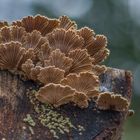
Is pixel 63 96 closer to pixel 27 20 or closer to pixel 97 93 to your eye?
pixel 97 93

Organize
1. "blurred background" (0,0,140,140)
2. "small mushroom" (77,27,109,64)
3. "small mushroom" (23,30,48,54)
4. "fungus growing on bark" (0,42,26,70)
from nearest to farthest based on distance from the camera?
"fungus growing on bark" (0,42,26,70)
"small mushroom" (23,30,48,54)
"small mushroom" (77,27,109,64)
"blurred background" (0,0,140,140)

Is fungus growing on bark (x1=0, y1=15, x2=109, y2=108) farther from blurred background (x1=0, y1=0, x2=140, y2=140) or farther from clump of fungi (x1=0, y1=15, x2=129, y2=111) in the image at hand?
blurred background (x1=0, y1=0, x2=140, y2=140)

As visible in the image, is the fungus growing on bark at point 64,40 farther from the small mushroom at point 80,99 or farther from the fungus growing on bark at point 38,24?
the small mushroom at point 80,99

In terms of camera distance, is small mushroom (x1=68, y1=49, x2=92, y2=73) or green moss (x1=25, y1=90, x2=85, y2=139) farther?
small mushroom (x1=68, y1=49, x2=92, y2=73)

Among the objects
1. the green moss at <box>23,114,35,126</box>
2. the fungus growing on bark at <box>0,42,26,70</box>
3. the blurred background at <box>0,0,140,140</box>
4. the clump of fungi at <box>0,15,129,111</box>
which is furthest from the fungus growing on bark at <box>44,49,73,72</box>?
the blurred background at <box>0,0,140,140</box>

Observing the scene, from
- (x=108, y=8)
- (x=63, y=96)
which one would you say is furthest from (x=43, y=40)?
(x=108, y=8)

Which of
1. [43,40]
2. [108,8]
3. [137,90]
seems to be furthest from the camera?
[108,8]

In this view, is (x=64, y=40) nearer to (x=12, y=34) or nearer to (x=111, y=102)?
(x=12, y=34)
